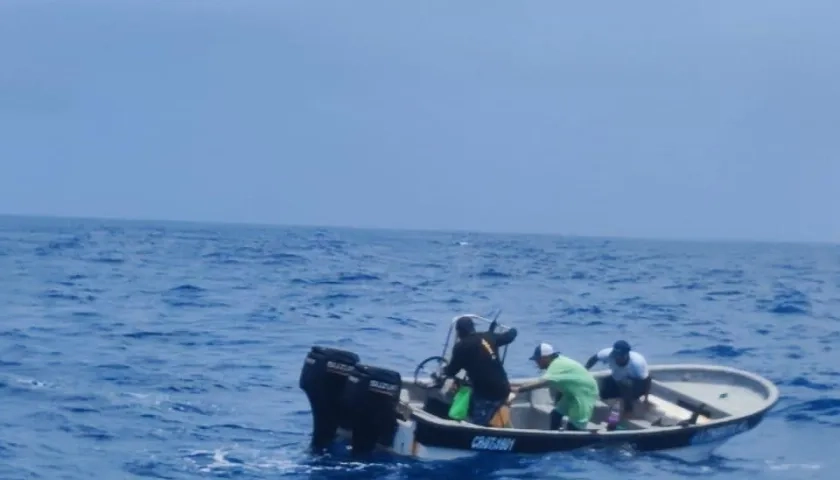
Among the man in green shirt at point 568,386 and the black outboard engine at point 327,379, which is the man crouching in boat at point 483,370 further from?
the black outboard engine at point 327,379

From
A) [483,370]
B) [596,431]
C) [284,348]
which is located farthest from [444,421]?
[284,348]

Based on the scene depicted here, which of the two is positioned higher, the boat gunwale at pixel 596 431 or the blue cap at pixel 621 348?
the blue cap at pixel 621 348

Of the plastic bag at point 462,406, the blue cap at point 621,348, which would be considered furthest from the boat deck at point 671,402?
the blue cap at point 621,348

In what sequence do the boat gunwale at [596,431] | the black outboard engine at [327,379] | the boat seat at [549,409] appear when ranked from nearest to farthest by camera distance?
the boat gunwale at [596,431] → the black outboard engine at [327,379] → the boat seat at [549,409]

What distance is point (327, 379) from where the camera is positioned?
14.4 m

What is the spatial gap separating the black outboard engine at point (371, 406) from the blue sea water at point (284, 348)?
330 millimetres

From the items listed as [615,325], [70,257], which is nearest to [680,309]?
[615,325]

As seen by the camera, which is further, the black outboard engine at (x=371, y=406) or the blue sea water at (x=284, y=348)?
the blue sea water at (x=284, y=348)

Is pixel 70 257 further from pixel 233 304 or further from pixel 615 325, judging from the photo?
pixel 615 325

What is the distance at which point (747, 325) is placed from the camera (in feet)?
118

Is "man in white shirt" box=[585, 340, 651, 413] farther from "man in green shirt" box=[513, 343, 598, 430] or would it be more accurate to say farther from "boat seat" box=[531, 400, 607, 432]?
"man in green shirt" box=[513, 343, 598, 430]

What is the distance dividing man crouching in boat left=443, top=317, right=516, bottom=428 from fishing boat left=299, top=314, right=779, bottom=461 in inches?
12.2

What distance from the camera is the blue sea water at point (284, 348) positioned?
15242mm

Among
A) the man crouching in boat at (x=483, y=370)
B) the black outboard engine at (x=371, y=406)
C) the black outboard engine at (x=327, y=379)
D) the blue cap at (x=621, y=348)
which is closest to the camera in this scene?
the black outboard engine at (x=371, y=406)
